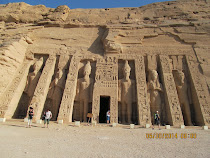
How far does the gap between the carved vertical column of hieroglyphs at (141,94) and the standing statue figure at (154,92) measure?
0.47 metres

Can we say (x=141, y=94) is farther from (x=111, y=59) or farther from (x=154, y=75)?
(x=111, y=59)

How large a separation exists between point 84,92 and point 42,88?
Answer: 2483mm

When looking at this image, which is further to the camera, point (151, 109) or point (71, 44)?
point (71, 44)

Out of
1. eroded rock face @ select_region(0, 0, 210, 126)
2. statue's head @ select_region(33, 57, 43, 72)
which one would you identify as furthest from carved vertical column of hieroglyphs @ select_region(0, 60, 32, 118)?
statue's head @ select_region(33, 57, 43, 72)

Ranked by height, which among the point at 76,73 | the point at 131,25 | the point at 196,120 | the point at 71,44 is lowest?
the point at 196,120

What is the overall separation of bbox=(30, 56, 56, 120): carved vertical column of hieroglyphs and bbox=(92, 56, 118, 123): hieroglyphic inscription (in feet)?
9.81

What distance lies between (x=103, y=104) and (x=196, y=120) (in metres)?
5.67

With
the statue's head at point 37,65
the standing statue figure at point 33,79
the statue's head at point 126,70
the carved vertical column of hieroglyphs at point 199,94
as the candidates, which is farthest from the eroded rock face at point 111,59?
the statue's head at point 126,70

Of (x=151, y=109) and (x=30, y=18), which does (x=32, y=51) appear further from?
(x=151, y=109)

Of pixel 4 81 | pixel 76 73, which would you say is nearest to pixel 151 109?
pixel 76 73

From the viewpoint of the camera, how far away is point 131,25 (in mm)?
11195

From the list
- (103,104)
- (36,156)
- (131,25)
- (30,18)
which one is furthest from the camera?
(30,18)

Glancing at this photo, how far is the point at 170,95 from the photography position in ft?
26.8

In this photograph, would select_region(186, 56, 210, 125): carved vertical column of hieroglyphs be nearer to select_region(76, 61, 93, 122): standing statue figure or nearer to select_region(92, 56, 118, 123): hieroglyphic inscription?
select_region(92, 56, 118, 123): hieroglyphic inscription
